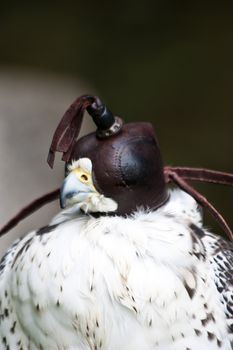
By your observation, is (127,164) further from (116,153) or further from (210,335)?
(210,335)

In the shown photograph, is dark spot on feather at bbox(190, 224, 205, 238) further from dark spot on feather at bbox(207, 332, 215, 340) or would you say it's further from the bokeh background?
the bokeh background

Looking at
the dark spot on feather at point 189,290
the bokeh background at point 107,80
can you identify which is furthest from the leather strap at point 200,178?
the bokeh background at point 107,80

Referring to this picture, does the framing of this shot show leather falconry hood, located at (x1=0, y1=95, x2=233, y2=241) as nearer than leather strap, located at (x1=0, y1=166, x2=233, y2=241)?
Yes

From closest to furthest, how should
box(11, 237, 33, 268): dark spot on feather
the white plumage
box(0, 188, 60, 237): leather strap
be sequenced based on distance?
the white plumage, box(11, 237, 33, 268): dark spot on feather, box(0, 188, 60, 237): leather strap

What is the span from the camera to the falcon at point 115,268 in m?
1.42

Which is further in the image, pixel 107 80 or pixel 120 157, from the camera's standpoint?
pixel 107 80

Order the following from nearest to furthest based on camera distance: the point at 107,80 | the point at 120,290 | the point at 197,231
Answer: the point at 120,290
the point at 197,231
the point at 107,80

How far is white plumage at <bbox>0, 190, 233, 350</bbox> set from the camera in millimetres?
1421

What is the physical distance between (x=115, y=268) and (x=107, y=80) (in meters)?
2.61

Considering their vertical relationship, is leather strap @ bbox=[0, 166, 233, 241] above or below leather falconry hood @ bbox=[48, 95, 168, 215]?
below

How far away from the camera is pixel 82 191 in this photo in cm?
143

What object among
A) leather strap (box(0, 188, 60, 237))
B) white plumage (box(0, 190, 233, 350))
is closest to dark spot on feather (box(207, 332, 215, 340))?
white plumage (box(0, 190, 233, 350))

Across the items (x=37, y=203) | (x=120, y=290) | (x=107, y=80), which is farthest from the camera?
(x=107, y=80)

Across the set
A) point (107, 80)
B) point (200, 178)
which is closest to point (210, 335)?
point (200, 178)
